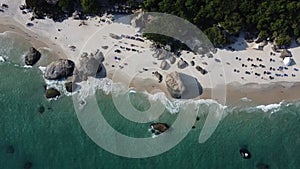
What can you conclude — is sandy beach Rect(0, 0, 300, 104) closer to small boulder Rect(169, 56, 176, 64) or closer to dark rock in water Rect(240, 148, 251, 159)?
small boulder Rect(169, 56, 176, 64)

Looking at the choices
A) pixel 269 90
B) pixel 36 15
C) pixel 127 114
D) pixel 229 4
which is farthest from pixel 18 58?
pixel 269 90

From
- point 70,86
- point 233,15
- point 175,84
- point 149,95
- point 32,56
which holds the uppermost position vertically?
point 233,15

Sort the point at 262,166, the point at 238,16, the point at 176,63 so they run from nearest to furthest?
the point at 238,16
the point at 262,166
the point at 176,63

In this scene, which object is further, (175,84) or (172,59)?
(172,59)

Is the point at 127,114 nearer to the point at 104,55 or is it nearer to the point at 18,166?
the point at 104,55

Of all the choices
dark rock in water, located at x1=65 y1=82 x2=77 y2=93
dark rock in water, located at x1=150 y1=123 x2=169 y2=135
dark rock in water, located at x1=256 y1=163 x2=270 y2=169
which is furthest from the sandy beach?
dark rock in water, located at x1=256 y1=163 x2=270 y2=169

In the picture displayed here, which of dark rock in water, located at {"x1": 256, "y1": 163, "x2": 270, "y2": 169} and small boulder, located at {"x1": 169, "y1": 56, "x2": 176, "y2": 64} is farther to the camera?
small boulder, located at {"x1": 169, "y1": 56, "x2": 176, "y2": 64}

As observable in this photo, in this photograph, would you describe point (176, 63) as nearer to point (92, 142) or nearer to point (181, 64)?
point (181, 64)

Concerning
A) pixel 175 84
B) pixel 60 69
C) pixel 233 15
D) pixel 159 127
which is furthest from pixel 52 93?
pixel 233 15
